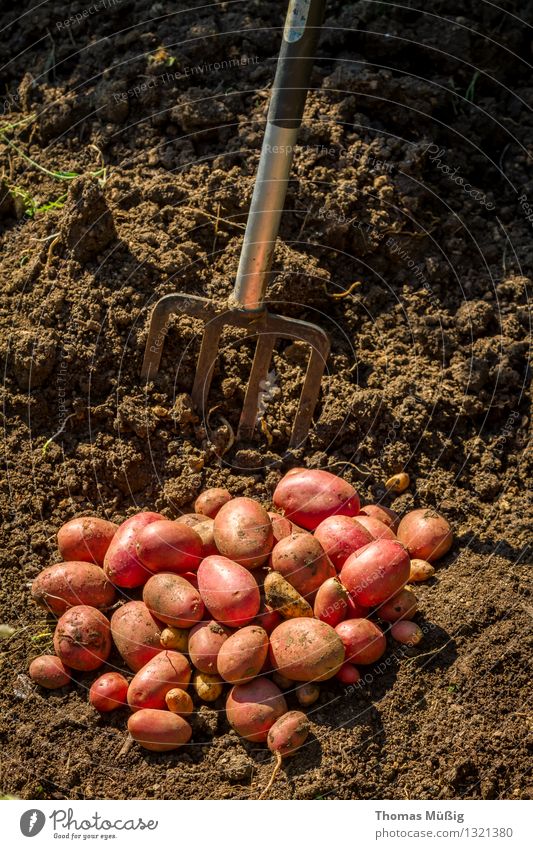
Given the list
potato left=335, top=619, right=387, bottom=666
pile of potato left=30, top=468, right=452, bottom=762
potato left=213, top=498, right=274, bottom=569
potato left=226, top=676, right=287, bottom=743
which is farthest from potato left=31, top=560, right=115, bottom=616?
potato left=335, top=619, right=387, bottom=666

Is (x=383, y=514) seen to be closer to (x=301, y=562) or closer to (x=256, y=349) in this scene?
(x=301, y=562)

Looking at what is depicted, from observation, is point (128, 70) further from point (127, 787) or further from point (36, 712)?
point (127, 787)

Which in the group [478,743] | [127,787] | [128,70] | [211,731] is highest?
[128,70]

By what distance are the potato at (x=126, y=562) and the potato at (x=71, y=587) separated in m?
0.04

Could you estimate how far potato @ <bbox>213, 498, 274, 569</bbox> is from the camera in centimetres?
234

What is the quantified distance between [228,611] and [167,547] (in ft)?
0.87

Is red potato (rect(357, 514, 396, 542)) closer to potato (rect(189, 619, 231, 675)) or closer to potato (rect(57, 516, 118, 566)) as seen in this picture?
potato (rect(189, 619, 231, 675))

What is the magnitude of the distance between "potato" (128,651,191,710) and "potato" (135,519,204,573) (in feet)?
0.88

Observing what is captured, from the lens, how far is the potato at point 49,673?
7.70 ft

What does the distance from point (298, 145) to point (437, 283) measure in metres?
0.80

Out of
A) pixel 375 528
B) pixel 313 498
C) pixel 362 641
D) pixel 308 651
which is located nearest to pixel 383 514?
pixel 375 528

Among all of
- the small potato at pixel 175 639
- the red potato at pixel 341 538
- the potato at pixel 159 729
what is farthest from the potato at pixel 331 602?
the potato at pixel 159 729

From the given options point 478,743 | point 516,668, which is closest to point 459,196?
point 516,668

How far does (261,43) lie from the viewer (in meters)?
3.49
